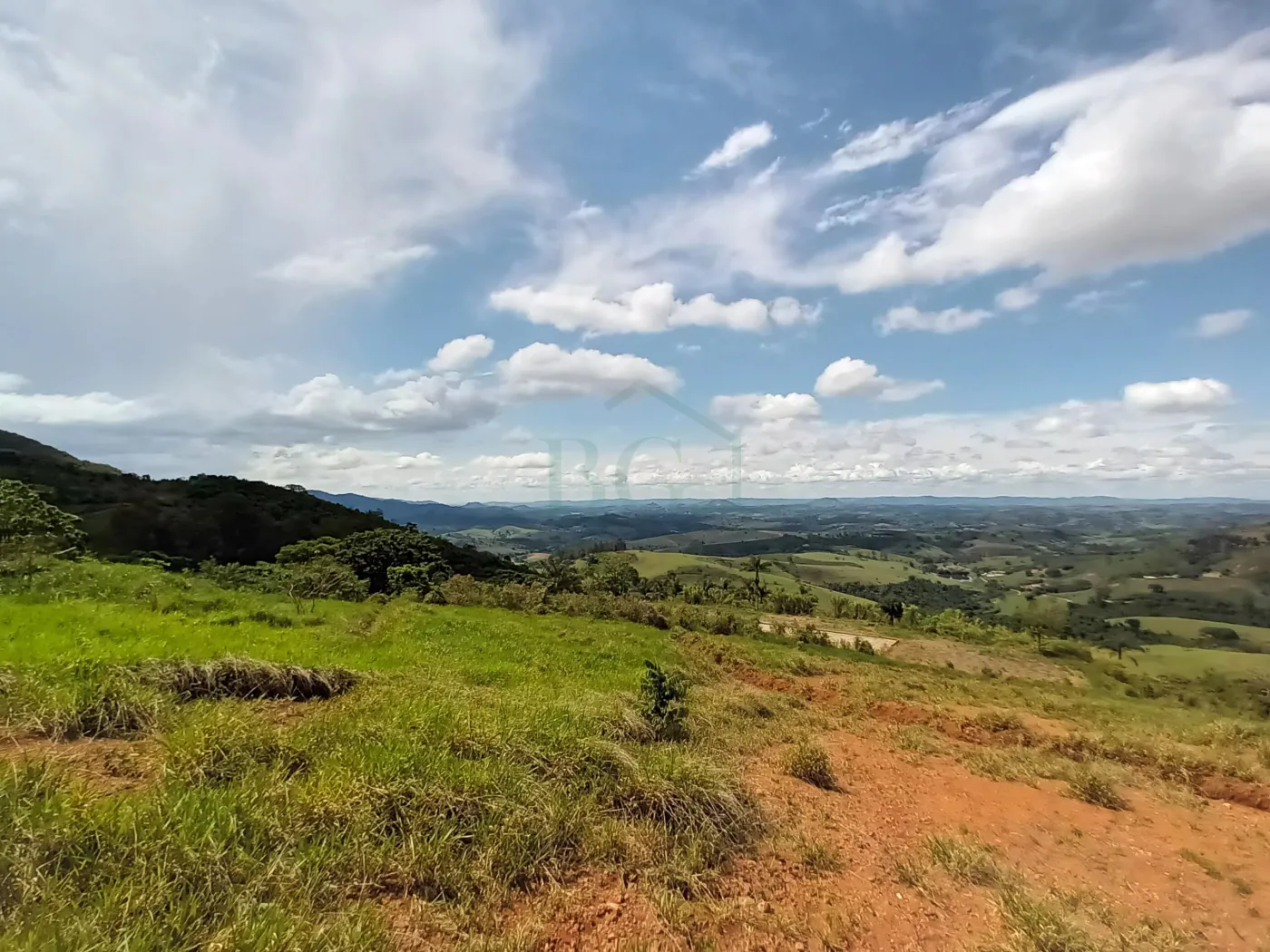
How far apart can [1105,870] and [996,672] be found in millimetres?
32978

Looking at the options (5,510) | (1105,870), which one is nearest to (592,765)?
(1105,870)

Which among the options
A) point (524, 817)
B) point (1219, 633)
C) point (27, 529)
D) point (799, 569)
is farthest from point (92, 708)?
point (799, 569)

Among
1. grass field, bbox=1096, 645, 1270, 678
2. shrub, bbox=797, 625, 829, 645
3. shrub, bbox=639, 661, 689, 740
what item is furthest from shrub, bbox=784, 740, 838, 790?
grass field, bbox=1096, 645, 1270, 678

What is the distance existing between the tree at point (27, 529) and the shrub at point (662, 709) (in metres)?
16.5

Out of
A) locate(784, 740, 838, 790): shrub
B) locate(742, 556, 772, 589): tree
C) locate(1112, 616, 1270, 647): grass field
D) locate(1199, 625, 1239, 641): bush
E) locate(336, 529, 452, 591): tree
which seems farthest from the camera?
locate(742, 556, 772, 589): tree

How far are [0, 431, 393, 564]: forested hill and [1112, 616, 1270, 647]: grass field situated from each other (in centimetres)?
9268

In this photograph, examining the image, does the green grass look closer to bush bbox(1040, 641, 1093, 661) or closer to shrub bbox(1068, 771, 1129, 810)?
shrub bbox(1068, 771, 1129, 810)

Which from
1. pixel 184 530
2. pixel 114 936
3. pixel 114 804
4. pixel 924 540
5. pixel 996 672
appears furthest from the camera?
pixel 924 540

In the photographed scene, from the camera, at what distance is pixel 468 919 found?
4457 mm

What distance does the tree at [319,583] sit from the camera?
84.9 feet

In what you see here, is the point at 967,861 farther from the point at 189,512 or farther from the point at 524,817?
the point at 189,512

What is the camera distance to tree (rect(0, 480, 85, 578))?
55.4 ft

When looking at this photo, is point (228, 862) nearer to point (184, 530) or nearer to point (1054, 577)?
point (184, 530)

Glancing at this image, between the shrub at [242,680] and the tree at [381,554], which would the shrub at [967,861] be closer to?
the shrub at [242,680]
